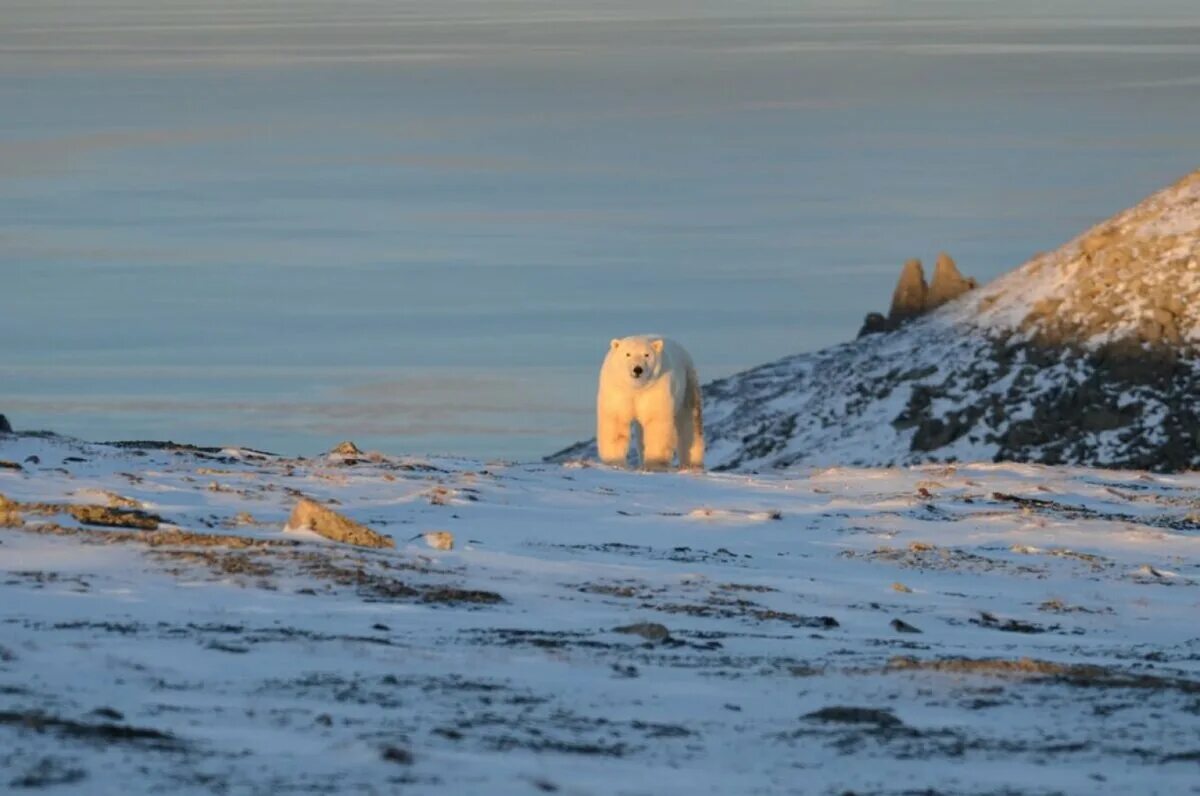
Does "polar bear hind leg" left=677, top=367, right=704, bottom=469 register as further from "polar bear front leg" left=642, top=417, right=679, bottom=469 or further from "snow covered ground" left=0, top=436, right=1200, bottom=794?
"snow covered ground" left=0, top=436, right=1200, bottom=794

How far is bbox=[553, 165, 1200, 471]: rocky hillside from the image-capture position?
3581cm

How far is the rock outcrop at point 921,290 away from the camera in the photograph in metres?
47.5

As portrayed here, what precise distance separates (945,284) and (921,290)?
0.66 meters

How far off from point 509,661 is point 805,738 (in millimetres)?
1689

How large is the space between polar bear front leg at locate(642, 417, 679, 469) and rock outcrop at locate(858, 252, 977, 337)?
981 inches

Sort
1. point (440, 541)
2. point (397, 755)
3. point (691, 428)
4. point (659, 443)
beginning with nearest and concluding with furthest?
point (397, 755) → point (440, 541) → point (659, 443) → point (691, 428)

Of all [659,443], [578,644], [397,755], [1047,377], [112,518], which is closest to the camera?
[397,755]

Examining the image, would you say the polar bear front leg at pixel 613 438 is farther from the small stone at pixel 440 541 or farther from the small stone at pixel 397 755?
the small stone at pixel 397 755

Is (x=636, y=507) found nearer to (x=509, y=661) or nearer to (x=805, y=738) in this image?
(x=509, y=661)

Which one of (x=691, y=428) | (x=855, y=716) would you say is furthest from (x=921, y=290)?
(x=855, y=716)

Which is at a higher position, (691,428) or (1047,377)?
(1047,377)

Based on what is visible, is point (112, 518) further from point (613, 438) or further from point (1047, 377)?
point (1047, 377)

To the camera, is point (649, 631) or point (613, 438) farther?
point (613, 438)

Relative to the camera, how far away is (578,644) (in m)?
10.5
